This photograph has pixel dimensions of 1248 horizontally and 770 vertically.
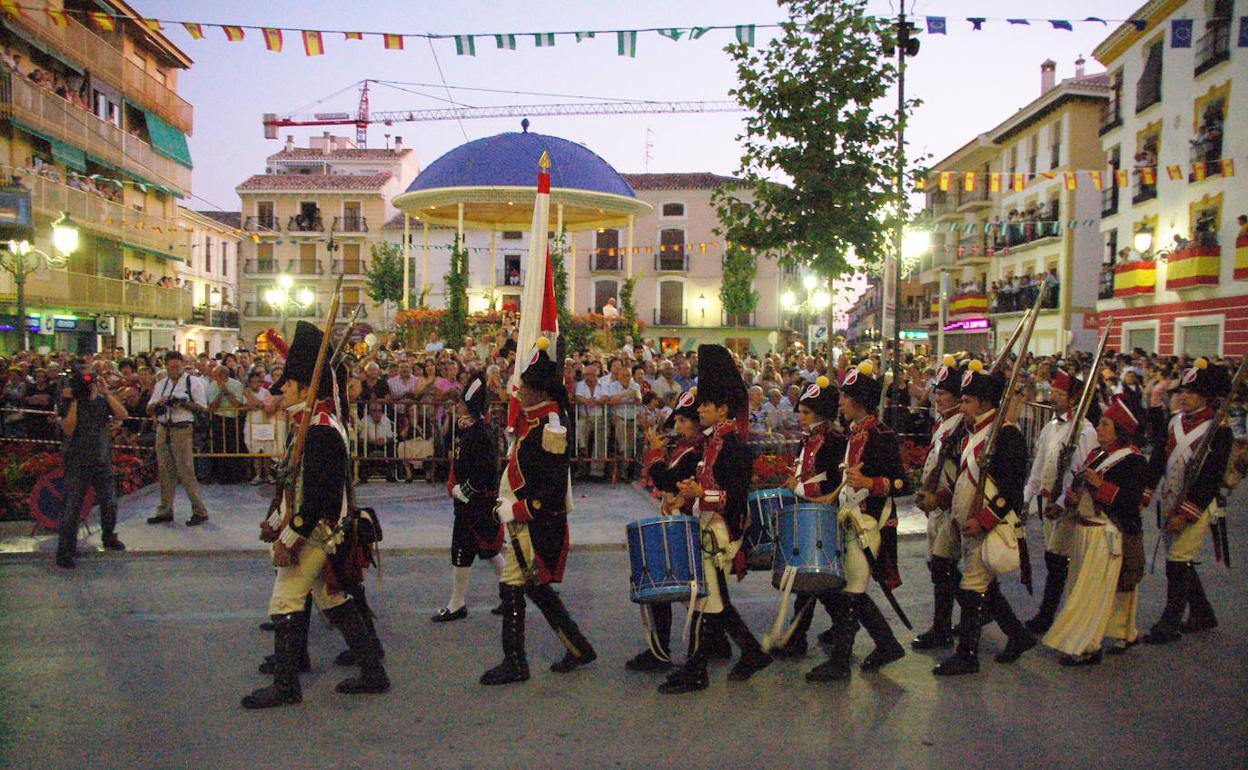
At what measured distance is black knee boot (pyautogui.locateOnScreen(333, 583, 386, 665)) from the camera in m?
5.30

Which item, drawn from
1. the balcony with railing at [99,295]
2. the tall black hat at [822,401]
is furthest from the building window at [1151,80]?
the balcony with railing at [99,295]

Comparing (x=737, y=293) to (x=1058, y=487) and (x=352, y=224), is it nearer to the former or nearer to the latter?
(x=352, y=224)

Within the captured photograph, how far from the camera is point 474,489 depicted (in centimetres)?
646

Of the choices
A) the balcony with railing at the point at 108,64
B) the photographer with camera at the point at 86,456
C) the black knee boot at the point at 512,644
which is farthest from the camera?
the balcony with railing at the point at 108,64

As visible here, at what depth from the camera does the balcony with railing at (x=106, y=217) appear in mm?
23500

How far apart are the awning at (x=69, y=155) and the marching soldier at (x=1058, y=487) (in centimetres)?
2711

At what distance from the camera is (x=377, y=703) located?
4.97 meters

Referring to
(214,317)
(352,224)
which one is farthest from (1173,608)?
(352,224)

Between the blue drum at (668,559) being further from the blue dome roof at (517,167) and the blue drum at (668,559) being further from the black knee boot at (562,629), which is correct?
the blue dome roof at (517,167)

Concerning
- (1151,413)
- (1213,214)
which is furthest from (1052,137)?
(1151,413)

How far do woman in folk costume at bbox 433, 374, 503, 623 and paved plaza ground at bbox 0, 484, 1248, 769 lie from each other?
49cm

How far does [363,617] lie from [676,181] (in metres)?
52.8

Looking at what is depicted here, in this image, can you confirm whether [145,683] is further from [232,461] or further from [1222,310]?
[1222,310]

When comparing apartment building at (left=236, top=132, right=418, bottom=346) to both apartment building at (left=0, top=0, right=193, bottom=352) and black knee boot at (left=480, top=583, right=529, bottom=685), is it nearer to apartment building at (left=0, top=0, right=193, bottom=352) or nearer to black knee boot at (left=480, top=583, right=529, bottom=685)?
apartment building at (left=0, top=0, right=193, bottom=352)
